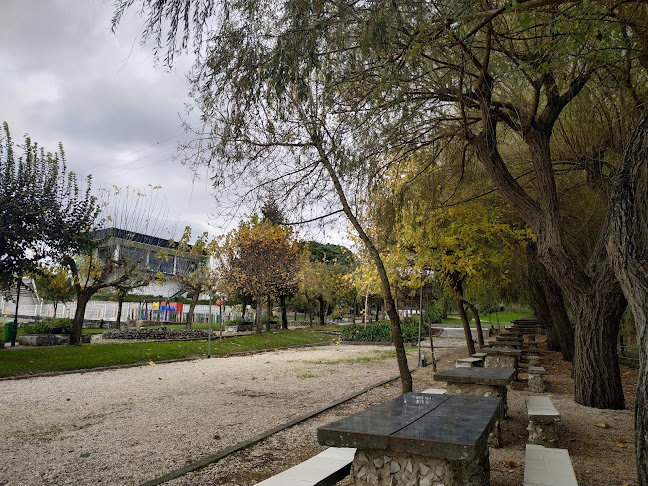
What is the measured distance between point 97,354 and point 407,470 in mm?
14056

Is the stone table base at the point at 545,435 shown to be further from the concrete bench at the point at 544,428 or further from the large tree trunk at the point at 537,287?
the large tree trunk at the point at 537,287

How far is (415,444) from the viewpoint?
8.87 feet

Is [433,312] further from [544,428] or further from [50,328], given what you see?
[544,428]

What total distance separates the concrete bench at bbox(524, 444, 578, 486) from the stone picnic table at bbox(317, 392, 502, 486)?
0.33 meters

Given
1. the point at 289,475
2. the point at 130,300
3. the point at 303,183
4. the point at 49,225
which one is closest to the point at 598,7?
the point at 303,183

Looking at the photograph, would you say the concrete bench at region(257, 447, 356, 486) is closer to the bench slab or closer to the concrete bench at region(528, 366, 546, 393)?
the bench slab

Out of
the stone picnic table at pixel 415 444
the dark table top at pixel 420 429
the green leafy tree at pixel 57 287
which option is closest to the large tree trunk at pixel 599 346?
the dark table top at pixel 420 429

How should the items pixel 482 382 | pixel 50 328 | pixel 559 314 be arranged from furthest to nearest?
pixel 50 328
pixel 559 314
pixel 482 382

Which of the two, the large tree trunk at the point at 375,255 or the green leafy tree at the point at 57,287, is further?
the green leafy tree at the point at 57,287

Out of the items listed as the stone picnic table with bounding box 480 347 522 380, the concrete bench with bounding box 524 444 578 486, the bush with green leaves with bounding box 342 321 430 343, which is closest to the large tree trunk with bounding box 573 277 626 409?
the stone picnic table with bounding box 480 347 522 380

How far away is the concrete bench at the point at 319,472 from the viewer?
331 cm

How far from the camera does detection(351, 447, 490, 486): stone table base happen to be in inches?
113

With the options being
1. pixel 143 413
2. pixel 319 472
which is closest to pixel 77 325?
pixel 143 413

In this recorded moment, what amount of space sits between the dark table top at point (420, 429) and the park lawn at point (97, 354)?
11.1 m
